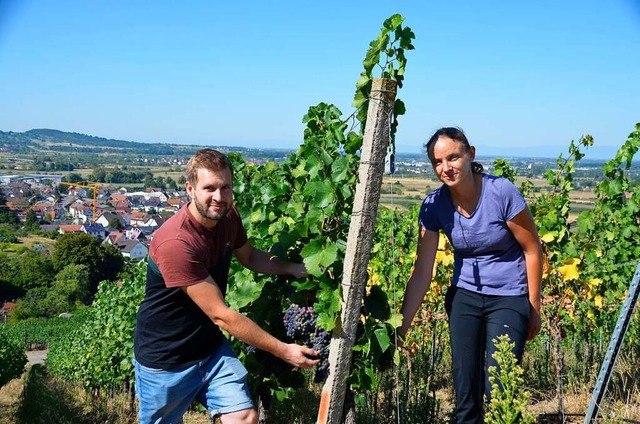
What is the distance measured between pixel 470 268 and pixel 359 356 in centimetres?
65

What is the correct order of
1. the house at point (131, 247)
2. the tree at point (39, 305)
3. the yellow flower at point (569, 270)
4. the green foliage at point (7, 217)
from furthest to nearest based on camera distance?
the green foliage at point (7, 217), the house at point (131, 247), the tree at point (39, 305), the yellow flower at point (569, 270)

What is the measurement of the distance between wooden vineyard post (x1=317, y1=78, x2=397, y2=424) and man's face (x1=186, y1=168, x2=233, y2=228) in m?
0.52

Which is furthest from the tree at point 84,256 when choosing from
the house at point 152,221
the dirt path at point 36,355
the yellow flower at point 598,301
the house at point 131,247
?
the yellow flower at point 598,301

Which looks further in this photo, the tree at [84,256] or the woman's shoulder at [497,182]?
the tree at [84,256]

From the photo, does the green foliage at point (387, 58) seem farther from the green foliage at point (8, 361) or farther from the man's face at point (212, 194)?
the green foliage at point (8, 361)

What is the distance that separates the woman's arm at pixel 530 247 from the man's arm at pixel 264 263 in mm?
985

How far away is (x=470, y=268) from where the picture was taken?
267 centimetres

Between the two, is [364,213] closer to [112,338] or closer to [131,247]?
[112,338]

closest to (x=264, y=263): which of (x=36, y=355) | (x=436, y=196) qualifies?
(x=436, y=196)

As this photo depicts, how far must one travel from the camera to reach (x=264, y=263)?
9.21ft

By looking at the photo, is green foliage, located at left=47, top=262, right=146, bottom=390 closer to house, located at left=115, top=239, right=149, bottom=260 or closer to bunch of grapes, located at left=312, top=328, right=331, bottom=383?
bunch of grapes, located at left=312, top=328, right=331, bottom=383

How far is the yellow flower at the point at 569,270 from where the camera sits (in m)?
3.93

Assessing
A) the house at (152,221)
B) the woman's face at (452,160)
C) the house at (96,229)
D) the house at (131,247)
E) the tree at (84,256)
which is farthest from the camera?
the house at (152,221)

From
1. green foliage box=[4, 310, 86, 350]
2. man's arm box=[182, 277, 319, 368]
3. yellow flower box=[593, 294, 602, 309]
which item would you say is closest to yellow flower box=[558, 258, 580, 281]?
yellow flower box=[593, 294, 602, 309]
